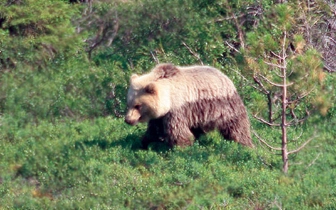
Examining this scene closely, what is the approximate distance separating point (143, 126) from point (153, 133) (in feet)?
2.72

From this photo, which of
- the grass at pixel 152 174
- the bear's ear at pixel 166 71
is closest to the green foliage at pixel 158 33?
the grass at pixel 152 174

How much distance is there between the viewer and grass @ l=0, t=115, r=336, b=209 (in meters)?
8.71

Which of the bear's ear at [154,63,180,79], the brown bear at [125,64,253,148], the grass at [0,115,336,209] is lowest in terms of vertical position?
the grass at [0,115,336,209]

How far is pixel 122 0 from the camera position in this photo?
59.2ft

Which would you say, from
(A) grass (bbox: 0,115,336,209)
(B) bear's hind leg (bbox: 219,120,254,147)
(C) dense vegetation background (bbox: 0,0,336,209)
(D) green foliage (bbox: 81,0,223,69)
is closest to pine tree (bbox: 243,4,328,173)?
(C) dense vegetation background (bbox: 0,0,336,209)

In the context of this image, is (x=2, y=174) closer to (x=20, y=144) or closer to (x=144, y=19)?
(x=20, y=144)

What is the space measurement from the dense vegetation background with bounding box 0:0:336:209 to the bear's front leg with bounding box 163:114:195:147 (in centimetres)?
16

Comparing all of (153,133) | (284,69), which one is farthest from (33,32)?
(284,69)

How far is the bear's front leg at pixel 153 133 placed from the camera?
1027cm

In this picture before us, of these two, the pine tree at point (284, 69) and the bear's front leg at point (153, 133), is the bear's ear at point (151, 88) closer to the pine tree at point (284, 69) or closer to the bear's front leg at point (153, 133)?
the bear's front leg at point (153, 133)

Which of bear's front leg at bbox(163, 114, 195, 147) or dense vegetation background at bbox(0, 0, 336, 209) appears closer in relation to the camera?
dense vegetation background at bbox(0, 0, 336, 209)

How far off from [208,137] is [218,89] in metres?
0.60

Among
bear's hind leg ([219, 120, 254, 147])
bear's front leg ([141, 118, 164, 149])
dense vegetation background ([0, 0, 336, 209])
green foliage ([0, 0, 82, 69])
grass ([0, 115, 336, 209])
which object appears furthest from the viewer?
green foliage ([0, 0, 82, 69])

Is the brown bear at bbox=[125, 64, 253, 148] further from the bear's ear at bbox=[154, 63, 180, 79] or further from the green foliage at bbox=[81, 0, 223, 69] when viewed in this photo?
the green foliage at bbox=[81, 0, 223, 69]
